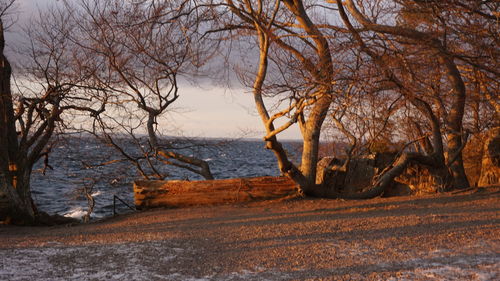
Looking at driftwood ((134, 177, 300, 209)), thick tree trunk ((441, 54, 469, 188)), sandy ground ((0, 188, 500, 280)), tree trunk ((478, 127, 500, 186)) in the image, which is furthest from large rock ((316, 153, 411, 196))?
sandy ground ((0, 188, 500, 280))

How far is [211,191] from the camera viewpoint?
444 inches

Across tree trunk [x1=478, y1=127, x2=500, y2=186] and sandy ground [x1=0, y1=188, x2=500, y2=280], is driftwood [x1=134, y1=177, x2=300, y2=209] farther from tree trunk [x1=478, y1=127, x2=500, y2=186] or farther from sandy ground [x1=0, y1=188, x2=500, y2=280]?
tree trunk [x1=478, y1=127, x2=500, y2=186]

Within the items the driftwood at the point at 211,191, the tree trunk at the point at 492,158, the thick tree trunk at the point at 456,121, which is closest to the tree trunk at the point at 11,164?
the driftwood at the point at 211,191

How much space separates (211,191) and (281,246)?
483 centimetres

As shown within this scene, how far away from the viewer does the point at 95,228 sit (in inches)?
353

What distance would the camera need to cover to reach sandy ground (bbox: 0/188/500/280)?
5.52m

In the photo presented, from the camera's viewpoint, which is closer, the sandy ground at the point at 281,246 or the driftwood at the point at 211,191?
the sandy ground at the point at 281,246

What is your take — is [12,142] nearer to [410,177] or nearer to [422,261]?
[422,261]

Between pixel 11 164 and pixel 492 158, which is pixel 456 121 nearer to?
pixel 492 158

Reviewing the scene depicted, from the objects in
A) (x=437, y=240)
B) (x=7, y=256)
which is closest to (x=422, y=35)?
(x=437, y=240)

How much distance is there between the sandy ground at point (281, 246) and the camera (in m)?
5.52

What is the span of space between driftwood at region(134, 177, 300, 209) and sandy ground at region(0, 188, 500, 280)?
5.08 feet

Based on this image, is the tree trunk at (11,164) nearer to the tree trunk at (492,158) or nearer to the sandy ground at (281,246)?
the sandy ground at (281,246)

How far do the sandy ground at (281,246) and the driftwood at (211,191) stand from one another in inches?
60.9
